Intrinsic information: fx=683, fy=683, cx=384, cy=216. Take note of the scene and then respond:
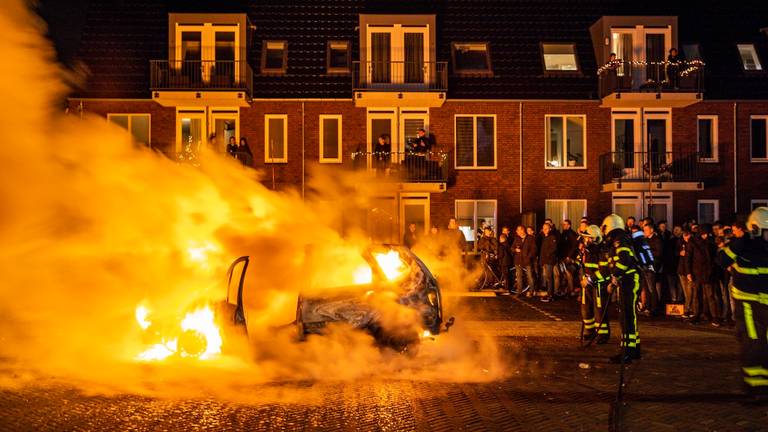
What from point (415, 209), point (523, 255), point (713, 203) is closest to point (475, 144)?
point (415, 209)

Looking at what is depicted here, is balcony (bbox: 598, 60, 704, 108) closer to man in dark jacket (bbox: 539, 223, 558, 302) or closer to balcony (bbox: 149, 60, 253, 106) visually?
man in dark jacket (bbox: 539, 223, 558, 302)

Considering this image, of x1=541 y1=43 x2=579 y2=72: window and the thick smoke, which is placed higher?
x1=541 y1=43 x2=579 y2=72: window

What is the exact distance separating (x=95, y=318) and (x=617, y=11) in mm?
21516

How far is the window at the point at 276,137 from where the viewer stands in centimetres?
2455

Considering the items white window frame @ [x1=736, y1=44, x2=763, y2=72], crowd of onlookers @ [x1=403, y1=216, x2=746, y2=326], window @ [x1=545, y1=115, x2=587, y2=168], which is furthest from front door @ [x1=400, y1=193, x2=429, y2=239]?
white window frame @ [x1=736, y1=44, x2=763, y2=72]

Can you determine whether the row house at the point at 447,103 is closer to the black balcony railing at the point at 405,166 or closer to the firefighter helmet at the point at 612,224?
the black balcony railing at the point at 405,166

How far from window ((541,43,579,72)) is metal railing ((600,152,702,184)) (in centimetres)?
371

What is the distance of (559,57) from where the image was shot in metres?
26.0

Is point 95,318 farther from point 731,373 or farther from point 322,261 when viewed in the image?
point 731,373

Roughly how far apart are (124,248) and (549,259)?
10969 millimetres

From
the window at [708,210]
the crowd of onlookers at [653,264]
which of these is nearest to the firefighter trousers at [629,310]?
the crowd of onlookers at [653,264]

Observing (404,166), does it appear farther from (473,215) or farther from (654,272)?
(654,272)

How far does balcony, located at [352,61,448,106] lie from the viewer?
24000mm

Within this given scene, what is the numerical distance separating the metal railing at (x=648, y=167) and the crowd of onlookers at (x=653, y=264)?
7.04m
